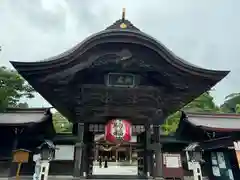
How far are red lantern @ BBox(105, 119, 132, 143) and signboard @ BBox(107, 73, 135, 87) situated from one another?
987 mm

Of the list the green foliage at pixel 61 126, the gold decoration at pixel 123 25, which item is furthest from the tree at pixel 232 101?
the gold decoration at pixel 123 25

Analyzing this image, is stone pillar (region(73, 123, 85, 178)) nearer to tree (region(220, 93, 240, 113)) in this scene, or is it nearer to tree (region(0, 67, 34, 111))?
tree (region(0, 67, 34, 111))

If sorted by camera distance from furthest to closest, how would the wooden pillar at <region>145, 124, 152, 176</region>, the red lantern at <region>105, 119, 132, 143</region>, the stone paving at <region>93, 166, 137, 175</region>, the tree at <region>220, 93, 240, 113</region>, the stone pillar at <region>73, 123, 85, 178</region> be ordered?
1. the tree at <region>220, 93, 240, 113</region>
2. the stone paving at <region>93, 166, 137, 175</region>
3. the wooden pillar at <region>145, 124, 152, 176</region>
4. the red lantern at <region>105, 119, 132, 143</region>
5. the stone pillar at <region>73, 123, 85, 178</region>

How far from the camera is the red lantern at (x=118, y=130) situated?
18.6 ft

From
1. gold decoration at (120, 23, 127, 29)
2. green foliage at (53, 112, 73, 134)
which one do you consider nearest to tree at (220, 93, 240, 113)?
green foliage at (53, 112, 73, 134)

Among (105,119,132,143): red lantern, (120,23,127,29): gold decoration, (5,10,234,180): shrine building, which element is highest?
(120,23,127,29): gold decoration

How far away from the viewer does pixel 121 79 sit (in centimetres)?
564

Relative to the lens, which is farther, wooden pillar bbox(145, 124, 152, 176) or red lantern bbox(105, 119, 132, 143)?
wooden pillar bbox(145, 124, 152, 176)

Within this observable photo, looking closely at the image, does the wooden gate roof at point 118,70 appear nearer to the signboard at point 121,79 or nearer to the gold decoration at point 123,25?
the gold decoration at point 123,25

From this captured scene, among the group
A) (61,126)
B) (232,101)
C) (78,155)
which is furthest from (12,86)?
(232,101)

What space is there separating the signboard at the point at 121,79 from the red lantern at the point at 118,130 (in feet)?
3.24

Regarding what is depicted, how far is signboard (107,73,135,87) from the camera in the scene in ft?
18.3

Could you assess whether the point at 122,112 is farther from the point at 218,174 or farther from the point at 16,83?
the point at 16,83

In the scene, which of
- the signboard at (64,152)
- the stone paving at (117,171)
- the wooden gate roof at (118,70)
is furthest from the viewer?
the stone paving at (117,171)
